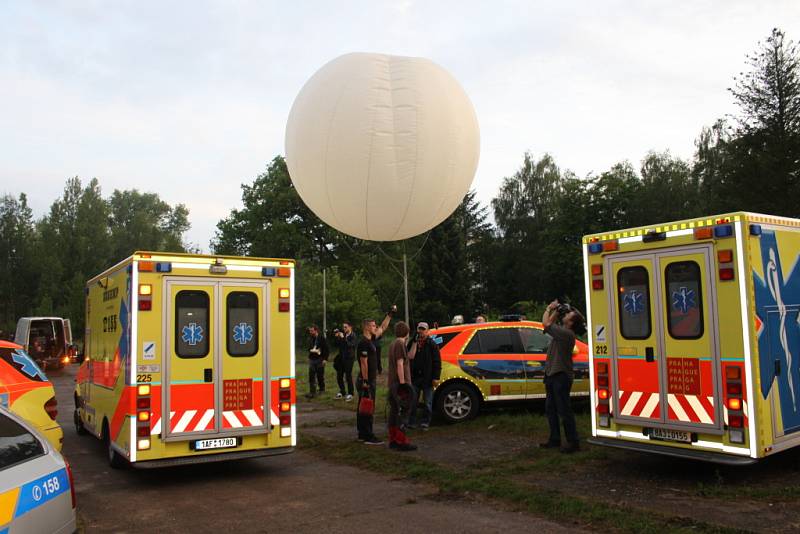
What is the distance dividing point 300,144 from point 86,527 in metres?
6.06

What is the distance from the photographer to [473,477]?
7.94 m

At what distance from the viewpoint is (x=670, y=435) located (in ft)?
24.0

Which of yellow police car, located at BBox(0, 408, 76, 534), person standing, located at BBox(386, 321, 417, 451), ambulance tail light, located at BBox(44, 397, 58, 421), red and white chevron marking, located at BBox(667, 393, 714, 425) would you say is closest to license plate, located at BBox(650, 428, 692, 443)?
red and white chevron marking, located at BBox(667, 393, 714, 425)

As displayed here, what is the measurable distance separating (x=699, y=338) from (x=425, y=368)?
516cm

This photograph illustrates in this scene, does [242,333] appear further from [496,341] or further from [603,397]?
[496,341]

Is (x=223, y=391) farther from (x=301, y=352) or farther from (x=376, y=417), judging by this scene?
(x=301, y=352)

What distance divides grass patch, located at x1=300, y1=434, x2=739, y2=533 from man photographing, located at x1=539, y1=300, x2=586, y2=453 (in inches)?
45.5

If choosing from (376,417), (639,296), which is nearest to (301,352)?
(376,417)

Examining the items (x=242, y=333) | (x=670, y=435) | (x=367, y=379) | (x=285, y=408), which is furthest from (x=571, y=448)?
(x=242, y=333)

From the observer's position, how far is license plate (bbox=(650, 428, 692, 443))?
7176 mm

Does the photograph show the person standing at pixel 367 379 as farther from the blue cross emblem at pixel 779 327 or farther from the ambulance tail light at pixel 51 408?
the blue cross emblem at pixel 779 327

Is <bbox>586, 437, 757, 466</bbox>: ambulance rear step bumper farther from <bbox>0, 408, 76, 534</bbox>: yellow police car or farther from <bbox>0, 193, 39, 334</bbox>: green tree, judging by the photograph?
<bbox>0, 193, 39, 334</bbox>: green tree

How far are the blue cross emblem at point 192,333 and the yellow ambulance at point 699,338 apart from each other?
4854 millimetres

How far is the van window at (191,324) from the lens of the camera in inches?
321
